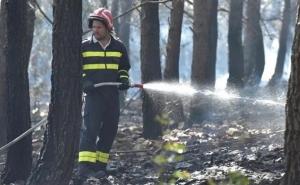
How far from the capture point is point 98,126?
793 cm

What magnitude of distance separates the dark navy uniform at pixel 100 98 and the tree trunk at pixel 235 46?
1147 cm

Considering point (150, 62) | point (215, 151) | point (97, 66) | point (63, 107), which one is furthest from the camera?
point (150, 62)

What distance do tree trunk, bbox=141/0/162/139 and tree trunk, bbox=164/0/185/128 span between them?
116 cm

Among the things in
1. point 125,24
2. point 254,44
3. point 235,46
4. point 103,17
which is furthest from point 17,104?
point 125,24

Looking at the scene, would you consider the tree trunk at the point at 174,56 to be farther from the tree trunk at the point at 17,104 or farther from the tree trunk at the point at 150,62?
the tree trunk at the point at 17,104

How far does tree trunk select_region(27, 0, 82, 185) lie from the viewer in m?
6.72

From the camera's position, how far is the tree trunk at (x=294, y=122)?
15.5ft

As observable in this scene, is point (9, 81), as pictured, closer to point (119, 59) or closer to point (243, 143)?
point (119, 59)

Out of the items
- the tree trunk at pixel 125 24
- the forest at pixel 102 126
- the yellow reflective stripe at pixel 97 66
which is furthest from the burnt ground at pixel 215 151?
the tree trunk at pixel 125 24

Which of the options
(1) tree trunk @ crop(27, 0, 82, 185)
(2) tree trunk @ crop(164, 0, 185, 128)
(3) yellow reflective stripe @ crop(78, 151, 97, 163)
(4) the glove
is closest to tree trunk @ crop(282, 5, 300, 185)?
(1) tree trunk @ crop(27, 0, 82, 185)

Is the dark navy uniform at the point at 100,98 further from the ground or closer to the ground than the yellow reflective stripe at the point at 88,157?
further from the ground

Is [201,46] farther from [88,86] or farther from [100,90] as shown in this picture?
[88,86]

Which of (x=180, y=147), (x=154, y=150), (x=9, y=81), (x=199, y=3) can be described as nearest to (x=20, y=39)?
(x=9, y=81)

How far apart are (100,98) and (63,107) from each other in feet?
3.79
